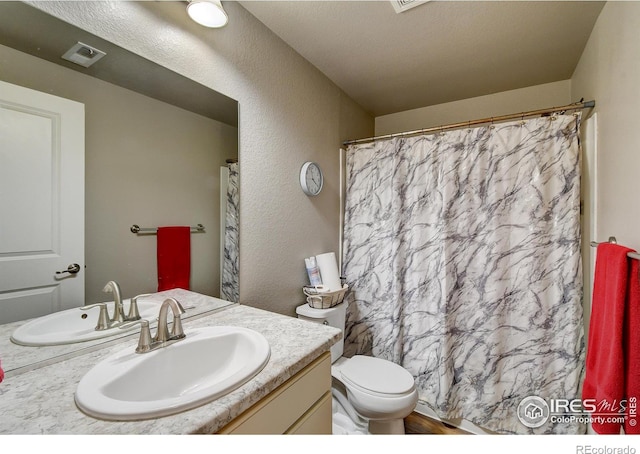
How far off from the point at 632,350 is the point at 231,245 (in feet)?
4.84

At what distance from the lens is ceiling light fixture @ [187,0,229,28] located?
3.38 ft

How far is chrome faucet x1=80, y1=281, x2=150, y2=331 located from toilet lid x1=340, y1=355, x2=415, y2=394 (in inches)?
43.6

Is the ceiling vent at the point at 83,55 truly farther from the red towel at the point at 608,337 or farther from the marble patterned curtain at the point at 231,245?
the red towel at the point at 608,337

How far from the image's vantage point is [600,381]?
3.01ft

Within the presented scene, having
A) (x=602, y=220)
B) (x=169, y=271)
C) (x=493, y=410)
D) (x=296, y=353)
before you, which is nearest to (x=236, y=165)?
(x=169, y=271)

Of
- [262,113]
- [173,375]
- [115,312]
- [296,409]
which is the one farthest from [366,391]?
[262,113]

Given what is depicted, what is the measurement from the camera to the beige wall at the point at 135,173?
2.81 feet

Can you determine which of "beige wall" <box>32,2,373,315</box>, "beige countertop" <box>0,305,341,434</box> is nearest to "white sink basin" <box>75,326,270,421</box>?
"beige countertop" <box>0,305,341,434</box>

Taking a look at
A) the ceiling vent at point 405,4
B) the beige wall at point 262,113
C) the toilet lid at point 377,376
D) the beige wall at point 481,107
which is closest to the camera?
the beige wall at point 262,113

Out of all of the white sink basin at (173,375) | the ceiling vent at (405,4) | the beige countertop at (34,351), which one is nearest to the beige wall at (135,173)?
the beige countertop at (34,351)

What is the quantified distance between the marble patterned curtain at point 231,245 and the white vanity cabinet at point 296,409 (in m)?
0.58

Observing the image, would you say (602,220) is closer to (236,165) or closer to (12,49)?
(236,165)

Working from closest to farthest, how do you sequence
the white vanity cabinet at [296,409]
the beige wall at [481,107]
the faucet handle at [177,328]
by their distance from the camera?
1. the white vanity cabinet at [296,409]
2. the faucet handle at [177,328]
3. the beige wall at [481,107]

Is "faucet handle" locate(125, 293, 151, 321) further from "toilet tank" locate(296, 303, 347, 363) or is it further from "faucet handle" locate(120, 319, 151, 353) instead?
"toilet tank" locate(296, 303, 347, 363)
